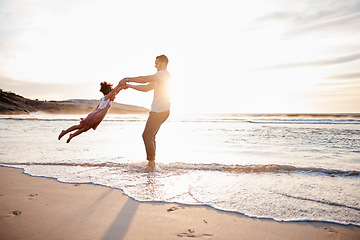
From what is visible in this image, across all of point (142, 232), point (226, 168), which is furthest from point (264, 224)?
point (226, 168)

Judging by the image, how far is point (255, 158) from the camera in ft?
19.8

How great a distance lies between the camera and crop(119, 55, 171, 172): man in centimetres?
489

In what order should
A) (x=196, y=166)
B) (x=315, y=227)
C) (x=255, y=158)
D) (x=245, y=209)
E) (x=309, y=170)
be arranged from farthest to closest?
1. (x=255, y=158)
2. (x=196, y=166)
3. (x=309, y=170)
4. (x=245, y=209)
5. (x=315, y=227)

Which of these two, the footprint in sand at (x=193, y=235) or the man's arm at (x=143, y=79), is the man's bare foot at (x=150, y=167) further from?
the footprint in sand at (x=193, y=235)

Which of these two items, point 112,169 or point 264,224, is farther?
point 112,169

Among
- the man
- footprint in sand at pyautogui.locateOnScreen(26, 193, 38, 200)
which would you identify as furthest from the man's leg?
footprint in sand at pyautogui.locateOnScreen(26, 193, 38, 200)

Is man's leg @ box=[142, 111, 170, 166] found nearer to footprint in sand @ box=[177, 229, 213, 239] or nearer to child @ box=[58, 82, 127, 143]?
child @ box=[58, 82, 127, 143]

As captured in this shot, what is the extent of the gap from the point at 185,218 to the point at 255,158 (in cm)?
389

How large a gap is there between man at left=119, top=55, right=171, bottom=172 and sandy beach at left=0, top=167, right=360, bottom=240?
1.95 meters

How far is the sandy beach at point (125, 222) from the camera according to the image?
2.23 metres

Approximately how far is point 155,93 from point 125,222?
3.11m

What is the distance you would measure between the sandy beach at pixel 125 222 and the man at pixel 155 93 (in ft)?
6.39

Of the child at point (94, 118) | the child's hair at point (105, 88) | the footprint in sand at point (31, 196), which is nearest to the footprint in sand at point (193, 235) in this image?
the footprint in sand at point (31, 196)

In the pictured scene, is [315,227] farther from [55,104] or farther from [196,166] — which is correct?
[55,104]
